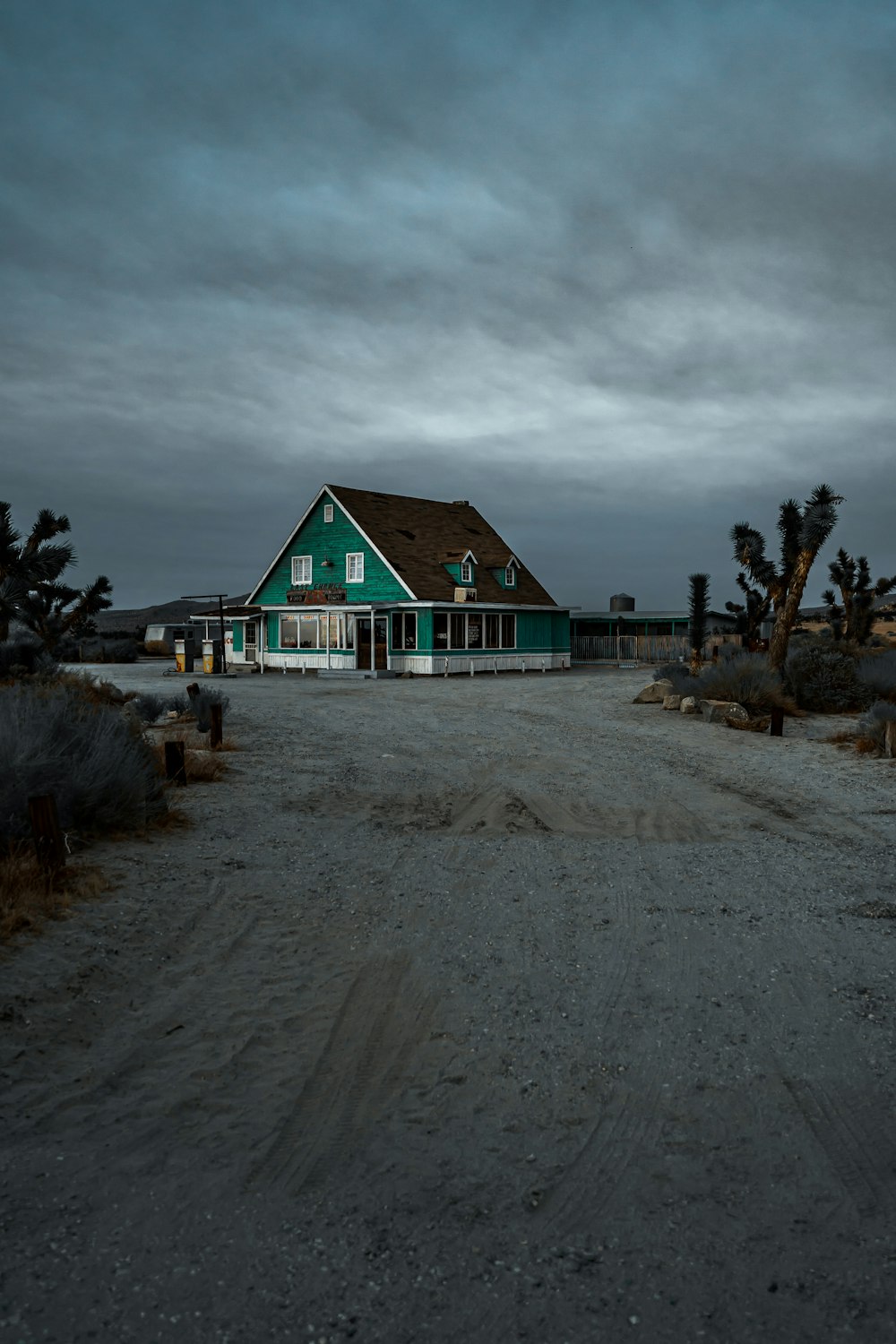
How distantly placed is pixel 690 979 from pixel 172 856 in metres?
4.59

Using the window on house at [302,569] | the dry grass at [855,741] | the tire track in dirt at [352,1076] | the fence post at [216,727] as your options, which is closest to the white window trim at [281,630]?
the window on house at [302,569]

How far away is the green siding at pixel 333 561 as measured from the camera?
1399 inches

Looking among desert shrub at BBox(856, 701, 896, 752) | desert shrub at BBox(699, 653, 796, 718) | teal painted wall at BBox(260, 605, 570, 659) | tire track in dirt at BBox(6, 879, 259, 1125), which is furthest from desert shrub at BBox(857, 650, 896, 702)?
tire track in dirt at BBox(6, 879, 259, 1125)

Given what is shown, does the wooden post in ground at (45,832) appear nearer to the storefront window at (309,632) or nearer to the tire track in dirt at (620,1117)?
the tire track in dirt at (620,1117)

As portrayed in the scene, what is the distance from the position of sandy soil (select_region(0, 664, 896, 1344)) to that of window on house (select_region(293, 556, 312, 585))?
100 feet

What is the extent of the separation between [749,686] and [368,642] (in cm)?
1984

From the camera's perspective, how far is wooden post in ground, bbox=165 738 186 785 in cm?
1017

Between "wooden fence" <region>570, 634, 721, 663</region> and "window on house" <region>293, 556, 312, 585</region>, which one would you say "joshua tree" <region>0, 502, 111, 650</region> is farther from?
"wooden fence" <region>570, 634, 721, 663</region>

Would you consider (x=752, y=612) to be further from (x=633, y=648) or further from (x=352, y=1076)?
(x=352, y=1076)

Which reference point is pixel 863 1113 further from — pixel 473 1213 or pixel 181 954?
pixel 181 954

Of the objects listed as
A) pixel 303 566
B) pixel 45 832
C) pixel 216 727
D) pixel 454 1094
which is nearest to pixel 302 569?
pixel 303 566

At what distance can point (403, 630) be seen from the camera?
1394 inches

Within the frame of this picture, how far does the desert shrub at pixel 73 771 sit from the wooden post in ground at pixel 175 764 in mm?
475

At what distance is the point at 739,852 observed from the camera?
8.09 m
